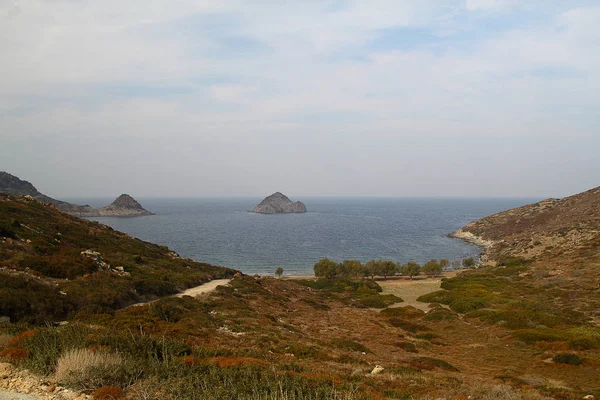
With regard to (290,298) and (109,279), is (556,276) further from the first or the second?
(109,279)

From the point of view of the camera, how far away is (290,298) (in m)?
45.9

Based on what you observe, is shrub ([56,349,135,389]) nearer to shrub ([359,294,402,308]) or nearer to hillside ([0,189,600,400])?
hillside ([0,189,600,400])

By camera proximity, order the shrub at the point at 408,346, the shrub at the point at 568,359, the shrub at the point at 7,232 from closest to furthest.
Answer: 1. the shrub at the point at 568,359
2. the shrub at the point at 408,346
3. the shrub at the point at 7,232

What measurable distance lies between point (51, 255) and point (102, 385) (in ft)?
94.4

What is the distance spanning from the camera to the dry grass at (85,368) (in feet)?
27.7

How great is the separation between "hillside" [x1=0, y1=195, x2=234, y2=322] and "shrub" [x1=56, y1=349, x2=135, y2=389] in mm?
12171

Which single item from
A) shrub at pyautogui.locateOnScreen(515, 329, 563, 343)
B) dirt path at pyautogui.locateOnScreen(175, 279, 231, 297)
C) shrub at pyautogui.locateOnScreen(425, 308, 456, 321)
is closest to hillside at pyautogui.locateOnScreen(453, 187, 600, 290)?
shrub at pyautogui.locateOnScreen(425, 308, 456, 321)

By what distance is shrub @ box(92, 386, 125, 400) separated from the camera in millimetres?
7906

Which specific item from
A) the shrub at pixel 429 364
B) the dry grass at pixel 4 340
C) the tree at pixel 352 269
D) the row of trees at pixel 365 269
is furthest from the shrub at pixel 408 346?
the tree at pixel 352 269

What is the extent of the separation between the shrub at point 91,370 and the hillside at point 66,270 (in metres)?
12.2

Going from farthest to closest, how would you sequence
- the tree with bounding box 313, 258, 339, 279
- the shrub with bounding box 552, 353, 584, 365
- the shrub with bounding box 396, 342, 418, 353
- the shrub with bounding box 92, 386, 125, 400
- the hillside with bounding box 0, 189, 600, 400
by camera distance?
the tree with bounding box 313, 258, 339, 279, the shrub with bounding box 396, 342, 418, 353, the shrub with bounding box 552, 353, 584, 365, the hillside with bounding box 0, 189, 600, 400, the shrub with bounding box 92, 386, 125, 400

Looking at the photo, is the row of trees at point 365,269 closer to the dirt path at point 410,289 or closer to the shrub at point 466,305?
the dirt path at point 410,289

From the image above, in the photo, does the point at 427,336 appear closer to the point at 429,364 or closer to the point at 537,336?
the point at 537,336

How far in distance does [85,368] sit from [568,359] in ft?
94.5
